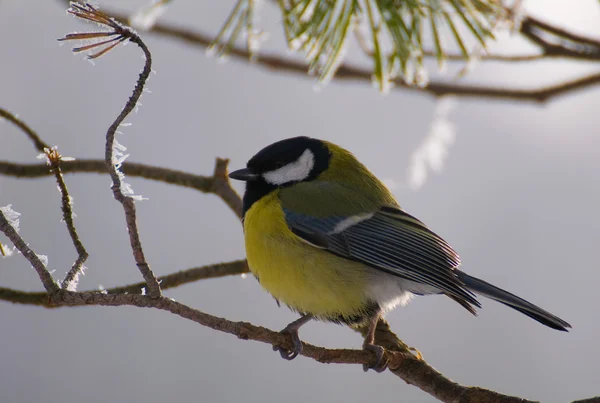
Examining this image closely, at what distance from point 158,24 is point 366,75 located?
1.93ft

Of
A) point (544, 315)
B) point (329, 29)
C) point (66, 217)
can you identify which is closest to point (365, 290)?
point (544, 315)

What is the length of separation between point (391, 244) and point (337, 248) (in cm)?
15

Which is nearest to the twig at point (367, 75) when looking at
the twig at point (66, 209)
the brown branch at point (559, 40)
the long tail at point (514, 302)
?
the brown branch at point (559, 40)

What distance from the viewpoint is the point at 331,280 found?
1.58 meters

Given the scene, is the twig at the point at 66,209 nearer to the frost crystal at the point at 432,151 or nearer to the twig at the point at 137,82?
the twig at the point at 137,82

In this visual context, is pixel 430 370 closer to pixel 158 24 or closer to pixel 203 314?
pixel 203 314

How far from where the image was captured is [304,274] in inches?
61.9

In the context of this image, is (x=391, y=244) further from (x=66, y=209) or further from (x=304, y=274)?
(x=66, y=209)

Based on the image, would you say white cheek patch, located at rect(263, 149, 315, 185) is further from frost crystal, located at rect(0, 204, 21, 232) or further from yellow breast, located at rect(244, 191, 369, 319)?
frost crystal, located at rect(0, 204, 21, 232)

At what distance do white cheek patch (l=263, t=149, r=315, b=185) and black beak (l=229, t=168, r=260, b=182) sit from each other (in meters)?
0.03

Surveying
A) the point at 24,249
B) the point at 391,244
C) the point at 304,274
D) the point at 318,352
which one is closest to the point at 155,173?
the point at 304,274

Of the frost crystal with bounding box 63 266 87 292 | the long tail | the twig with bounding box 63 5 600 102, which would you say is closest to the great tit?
the long tail

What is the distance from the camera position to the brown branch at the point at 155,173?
1657mm

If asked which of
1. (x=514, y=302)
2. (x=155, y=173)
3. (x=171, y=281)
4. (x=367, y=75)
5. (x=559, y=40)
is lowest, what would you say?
(x=171, y=281)
